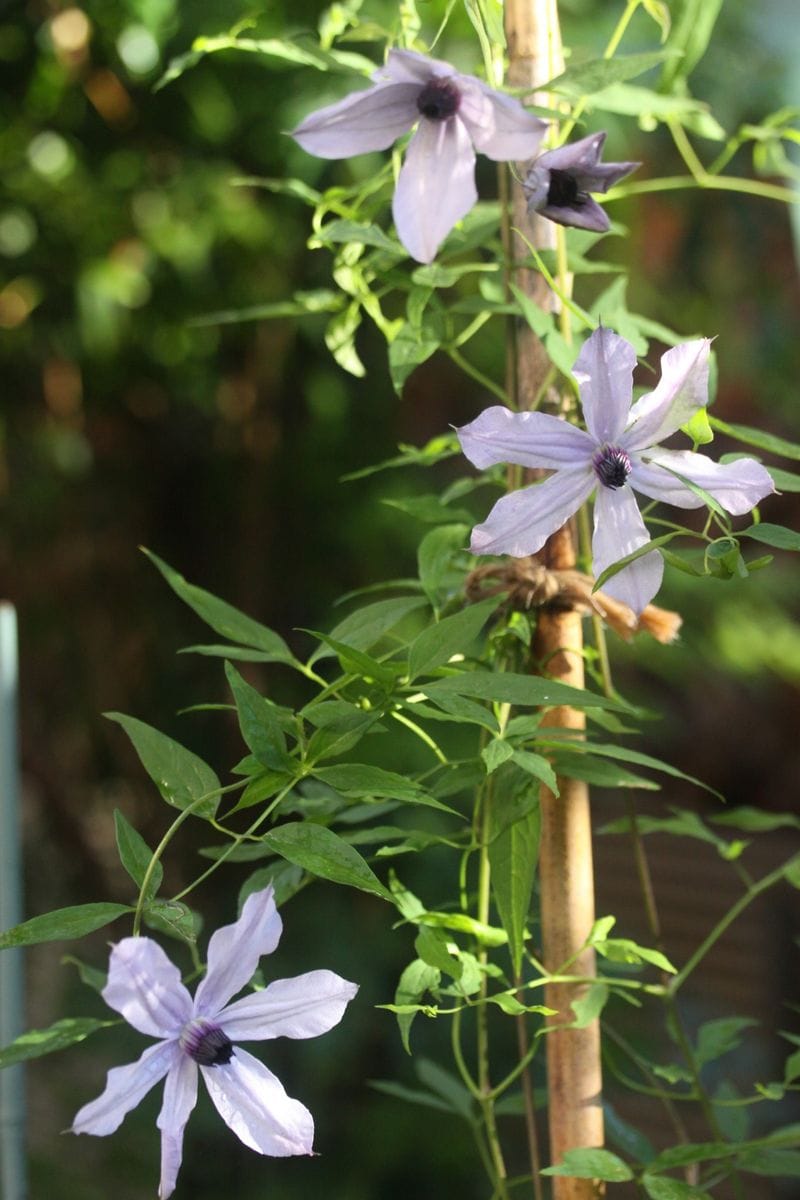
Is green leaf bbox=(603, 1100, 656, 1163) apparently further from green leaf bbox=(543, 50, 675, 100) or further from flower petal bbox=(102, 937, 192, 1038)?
green leaf bbox=(543, 50, 675, 100)

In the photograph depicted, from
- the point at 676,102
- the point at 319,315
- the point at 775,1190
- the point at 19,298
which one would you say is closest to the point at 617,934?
the point at 775,1190

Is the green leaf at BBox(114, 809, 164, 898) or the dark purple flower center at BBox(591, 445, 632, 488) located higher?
the dark purple flower center at BBox(591, 445, 632, 488)

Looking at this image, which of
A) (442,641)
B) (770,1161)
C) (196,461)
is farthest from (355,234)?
(196,461)

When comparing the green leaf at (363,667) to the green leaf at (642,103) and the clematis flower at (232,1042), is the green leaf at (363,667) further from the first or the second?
the green leaf at (642,103)

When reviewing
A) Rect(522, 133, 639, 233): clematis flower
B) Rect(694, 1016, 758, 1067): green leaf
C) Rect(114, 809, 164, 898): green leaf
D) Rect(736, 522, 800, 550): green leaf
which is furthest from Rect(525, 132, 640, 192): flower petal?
Rect(694, 1016, 758, 1067): green leaf

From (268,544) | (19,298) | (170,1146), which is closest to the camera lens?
(170,1146)

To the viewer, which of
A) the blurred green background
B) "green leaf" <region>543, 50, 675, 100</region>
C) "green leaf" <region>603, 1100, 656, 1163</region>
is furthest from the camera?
the blurred green background

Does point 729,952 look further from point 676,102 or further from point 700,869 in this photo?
point 676,102
